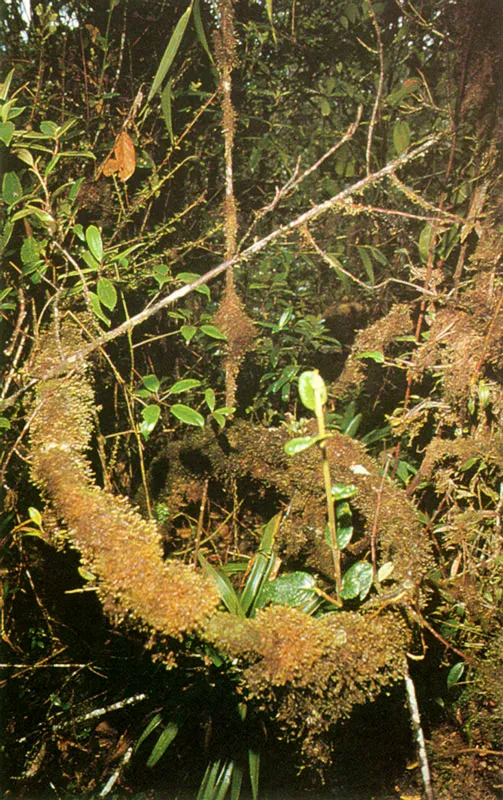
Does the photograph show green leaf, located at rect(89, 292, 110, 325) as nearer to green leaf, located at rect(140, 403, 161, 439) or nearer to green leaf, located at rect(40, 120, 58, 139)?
green leaf, located at rect(140, 403, 161, 439)

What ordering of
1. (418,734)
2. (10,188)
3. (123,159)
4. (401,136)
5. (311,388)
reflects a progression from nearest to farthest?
(311,388) < (418,734) < (10,188) < (123,159) < (401,136)

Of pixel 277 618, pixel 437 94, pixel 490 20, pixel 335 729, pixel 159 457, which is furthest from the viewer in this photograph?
pixel 437 94

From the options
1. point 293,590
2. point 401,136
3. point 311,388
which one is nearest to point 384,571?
point 293,590

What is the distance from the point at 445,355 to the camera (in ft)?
3.68

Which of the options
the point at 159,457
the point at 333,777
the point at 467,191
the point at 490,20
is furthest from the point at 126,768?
the point at 490,20

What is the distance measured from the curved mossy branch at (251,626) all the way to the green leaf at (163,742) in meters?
0.20

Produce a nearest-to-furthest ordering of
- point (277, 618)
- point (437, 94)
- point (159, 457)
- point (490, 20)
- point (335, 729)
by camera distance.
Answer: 1. point (277, 618)
2. point (335, 729)
3. point (490, 20)
4. point (159, 457)
5. point (437, 94)

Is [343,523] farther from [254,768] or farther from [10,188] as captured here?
[10,188]

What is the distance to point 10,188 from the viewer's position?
100cm

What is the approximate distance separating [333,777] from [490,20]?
1437 millimetres

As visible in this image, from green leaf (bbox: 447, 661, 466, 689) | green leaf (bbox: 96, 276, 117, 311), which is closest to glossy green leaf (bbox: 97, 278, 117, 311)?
green leaf (bbox: 96, 276, 117, 311)

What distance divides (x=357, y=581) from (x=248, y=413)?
19.3 inches

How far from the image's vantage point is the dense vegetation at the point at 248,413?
895mm

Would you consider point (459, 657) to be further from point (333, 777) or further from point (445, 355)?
point (445, 355)
